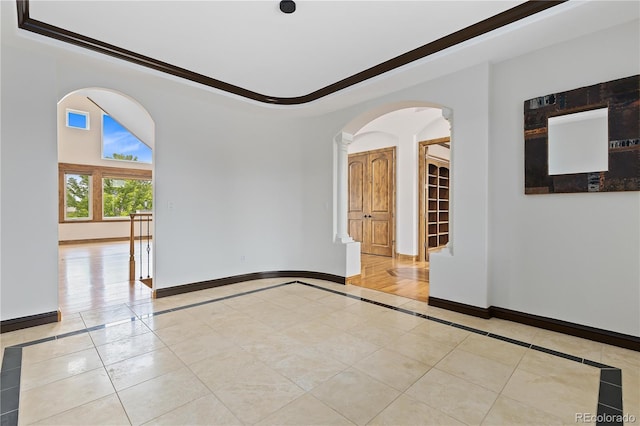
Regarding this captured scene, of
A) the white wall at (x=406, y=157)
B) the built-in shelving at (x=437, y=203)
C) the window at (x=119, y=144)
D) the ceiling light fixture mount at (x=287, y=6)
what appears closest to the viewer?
the ceiling light fixture mount at (x=287, y=6)

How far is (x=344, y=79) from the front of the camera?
13.4ft

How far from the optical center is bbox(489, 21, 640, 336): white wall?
2.65m

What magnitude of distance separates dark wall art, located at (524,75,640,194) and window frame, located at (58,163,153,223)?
38.8 feet

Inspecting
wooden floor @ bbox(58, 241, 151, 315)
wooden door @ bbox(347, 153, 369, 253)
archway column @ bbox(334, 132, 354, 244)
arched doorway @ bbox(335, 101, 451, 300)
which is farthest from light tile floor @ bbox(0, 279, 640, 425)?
wooden door @ bbox(347, 153, 369, 253)

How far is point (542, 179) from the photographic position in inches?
121

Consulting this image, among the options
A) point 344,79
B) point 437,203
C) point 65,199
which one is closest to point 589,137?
point 344,79

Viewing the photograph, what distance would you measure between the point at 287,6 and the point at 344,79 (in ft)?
5.32

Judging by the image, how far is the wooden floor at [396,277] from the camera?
448cm

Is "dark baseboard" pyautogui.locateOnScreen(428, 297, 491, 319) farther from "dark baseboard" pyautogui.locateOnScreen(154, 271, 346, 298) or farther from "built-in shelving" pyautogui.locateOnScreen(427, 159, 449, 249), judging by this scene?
"built-in shelving" pyautogui.locateOnScreen(427, 159, 449, 249)

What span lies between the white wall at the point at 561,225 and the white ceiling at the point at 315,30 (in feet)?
0.71

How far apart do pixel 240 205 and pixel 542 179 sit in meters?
4.00

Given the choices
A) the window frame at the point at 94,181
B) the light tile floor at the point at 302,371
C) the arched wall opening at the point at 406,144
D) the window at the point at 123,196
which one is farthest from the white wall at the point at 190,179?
the window frame at the point at 94,181

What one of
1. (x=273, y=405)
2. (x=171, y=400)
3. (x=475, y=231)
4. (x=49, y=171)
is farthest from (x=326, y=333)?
(x=49, y=171)

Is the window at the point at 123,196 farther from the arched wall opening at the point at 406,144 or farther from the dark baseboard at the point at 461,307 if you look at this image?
the dark baseboard at the point at 461,307
